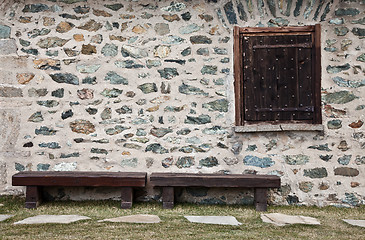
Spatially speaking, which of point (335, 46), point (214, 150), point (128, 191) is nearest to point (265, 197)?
point (214, 150)

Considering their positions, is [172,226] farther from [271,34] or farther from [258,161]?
[271,34]

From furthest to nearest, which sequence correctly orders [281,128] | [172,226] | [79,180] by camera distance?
1. [281,128]
2. [79,180]
3. [172,226]

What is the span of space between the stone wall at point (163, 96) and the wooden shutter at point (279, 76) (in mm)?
136

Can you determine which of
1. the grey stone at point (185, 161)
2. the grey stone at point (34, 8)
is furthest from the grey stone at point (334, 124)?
the grey stone at point (34, 8)

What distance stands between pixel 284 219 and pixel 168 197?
1273 millimetres

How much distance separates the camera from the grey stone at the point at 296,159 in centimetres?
461

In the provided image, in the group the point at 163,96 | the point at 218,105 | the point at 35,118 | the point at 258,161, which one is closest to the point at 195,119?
the point at 218,105

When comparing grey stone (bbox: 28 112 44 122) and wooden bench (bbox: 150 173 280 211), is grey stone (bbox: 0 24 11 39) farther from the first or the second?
wooden bench (bbox: 150 173 280 211)

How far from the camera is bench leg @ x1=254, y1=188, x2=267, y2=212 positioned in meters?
4.34

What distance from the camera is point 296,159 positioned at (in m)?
4.62

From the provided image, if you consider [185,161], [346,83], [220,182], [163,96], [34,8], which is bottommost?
[220,182]

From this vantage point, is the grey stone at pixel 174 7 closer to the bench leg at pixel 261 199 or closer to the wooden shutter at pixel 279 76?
the wooden shutter at pixel 279 76

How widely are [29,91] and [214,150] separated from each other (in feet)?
7.59

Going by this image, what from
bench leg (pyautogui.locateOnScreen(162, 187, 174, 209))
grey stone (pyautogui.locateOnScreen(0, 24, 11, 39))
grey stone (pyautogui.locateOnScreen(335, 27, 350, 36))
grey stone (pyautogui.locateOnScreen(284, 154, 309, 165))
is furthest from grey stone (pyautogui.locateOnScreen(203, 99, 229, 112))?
grey stone (pyautogui.locateOnScreen(0, 24, 11, 39))
